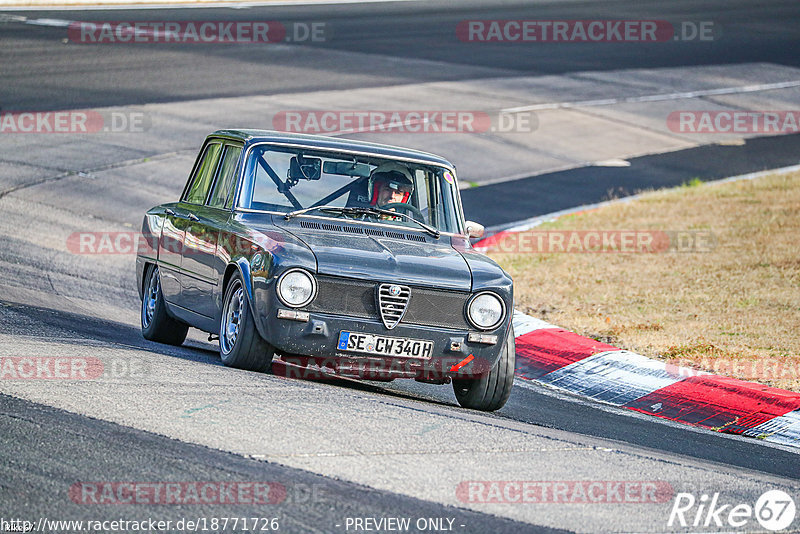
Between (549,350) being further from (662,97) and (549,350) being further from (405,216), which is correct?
(662,97)

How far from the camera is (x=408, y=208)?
8.29 meters

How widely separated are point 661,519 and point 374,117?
1773 centimetres

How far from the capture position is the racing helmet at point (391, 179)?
324 inches


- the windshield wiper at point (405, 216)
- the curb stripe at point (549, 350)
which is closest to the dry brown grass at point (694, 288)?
the curb stripe at point (549, 350)

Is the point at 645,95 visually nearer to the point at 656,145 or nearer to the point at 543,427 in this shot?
the point at 656,145

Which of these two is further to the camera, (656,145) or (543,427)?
(656,145)

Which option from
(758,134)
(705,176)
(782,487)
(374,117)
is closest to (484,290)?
(782,487)

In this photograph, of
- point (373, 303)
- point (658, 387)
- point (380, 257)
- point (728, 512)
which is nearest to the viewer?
point (728, 512)

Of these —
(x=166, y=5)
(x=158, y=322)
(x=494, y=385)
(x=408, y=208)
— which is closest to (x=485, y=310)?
(x=494, y=385)

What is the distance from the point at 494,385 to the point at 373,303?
3.43ft

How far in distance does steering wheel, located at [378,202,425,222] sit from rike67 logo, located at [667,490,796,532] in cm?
341

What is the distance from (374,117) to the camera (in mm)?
22234

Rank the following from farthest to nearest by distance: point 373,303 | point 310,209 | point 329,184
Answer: point 329,184 < point 310,209 < point 373,303

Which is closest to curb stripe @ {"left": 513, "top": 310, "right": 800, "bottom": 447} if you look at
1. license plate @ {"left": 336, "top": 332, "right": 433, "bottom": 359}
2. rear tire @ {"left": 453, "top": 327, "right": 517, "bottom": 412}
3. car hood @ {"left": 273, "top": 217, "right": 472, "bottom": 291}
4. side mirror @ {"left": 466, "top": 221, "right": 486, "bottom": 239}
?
rear tire @ {"left": 453, "top": 327, "right": 517, "bottom": 412}
